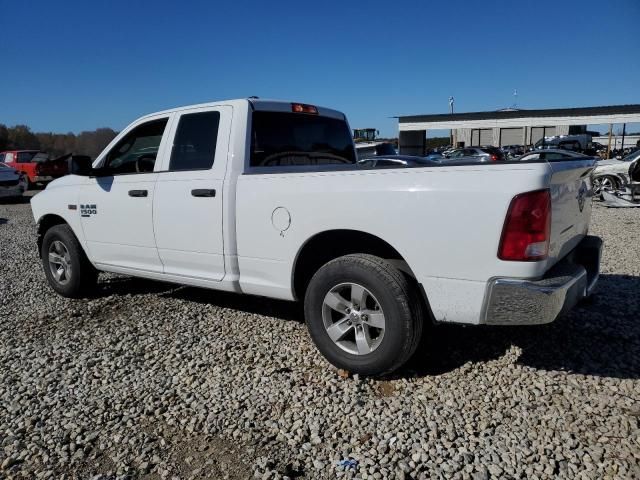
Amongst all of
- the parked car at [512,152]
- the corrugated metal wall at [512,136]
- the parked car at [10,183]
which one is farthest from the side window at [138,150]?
the corrugated metal wall at [512,136]

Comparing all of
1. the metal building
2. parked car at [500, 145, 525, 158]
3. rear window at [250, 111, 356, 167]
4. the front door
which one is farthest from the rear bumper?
the metal building

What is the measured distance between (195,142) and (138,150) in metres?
0.86

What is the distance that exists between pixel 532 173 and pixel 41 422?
3.25 metres

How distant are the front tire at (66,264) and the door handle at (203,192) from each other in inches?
79.2

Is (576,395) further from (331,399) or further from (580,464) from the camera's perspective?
(331,399)

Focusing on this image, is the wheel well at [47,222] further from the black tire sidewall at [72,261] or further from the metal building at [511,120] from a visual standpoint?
the metal building at [511,120]

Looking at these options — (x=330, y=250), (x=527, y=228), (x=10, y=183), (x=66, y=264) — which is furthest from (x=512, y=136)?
(x=527, y=228)

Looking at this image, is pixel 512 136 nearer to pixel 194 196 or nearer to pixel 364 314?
pixel 194 196

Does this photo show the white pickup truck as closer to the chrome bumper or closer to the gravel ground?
the chrome bumper

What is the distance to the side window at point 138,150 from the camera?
4.58 metres

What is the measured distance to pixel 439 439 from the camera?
8.89ft

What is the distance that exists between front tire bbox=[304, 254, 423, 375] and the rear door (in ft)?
3.31

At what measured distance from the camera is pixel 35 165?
1994 centimetres

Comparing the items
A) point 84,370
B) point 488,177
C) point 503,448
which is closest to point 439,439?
point 503,448
